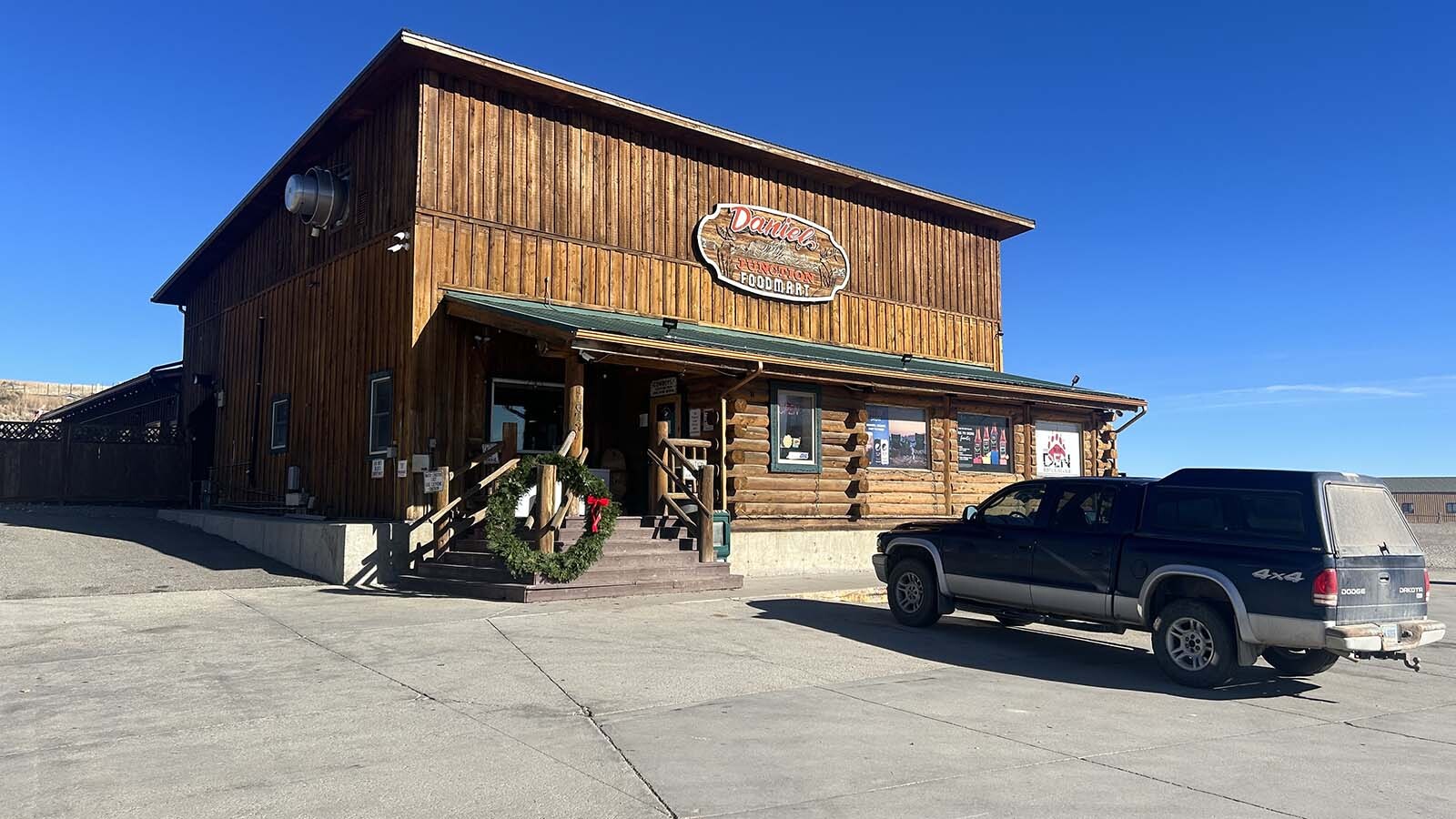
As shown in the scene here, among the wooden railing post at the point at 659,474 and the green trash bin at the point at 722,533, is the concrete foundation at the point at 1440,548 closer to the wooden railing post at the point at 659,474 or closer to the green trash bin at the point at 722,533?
the green trash bin at the point at 722,533

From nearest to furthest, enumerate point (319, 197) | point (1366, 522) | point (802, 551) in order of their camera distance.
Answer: point (1366, 522)
point (802, 551)
point (319, 197)

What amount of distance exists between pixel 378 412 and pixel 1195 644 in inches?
480

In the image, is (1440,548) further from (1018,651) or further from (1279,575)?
(1279,575)

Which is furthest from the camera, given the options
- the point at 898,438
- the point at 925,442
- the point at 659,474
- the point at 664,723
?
the point at 925,442

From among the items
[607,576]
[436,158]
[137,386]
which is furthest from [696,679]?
[137,386]

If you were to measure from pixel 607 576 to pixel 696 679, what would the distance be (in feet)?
16.6

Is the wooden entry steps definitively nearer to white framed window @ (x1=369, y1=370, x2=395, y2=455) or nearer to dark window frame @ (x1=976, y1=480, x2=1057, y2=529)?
white framed window @ (x1=369, y1=370, x2=395, y2=455)

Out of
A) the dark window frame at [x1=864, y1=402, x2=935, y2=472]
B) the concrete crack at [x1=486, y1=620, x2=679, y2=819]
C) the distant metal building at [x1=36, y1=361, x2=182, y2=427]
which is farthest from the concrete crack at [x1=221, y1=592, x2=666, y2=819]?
the distant metal building at [x1=36, y1=361, x2=182, y2=427]

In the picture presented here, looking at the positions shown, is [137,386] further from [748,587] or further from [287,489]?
[748,587]

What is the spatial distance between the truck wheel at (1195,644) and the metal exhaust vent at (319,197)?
1453cm

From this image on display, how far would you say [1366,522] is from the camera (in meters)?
8.36

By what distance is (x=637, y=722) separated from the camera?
6.82 m

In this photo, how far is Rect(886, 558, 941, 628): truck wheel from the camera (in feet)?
36.5

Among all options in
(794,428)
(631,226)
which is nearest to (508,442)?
(794,428)
